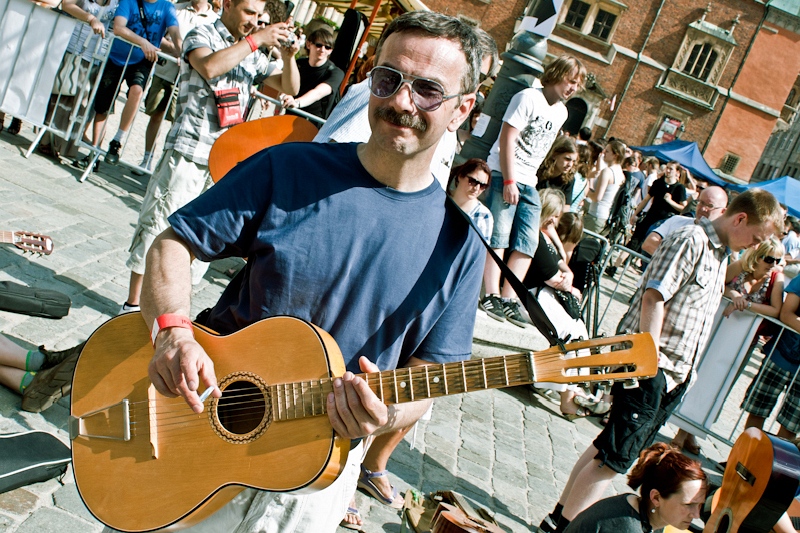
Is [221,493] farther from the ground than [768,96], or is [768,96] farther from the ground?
[768,96]

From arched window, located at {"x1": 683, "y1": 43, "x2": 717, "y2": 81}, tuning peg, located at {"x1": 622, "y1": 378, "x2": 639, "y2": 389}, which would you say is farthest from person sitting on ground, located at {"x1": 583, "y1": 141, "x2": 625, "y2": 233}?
arched window, located at {"x1": 683, "y1": 43, "x2": 717, "y2": 81}

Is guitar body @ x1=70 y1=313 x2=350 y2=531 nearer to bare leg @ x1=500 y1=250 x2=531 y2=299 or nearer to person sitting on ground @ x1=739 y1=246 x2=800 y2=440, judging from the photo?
bare leg @ x1=500 y1=250 x2=531 y2=299

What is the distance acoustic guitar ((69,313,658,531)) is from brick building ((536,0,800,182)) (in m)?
40.4

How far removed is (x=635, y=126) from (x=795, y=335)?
37.1 metres

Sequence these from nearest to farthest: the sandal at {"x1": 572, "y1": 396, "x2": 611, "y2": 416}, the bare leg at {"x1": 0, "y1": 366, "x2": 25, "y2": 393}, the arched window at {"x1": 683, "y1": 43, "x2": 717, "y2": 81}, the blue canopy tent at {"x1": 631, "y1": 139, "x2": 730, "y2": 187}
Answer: the bare leg at {"x1": 0, "y1": 366, "x2": 25, "y2": 393} < the sandal at {"x1": 572, "y1": 396, "x2": 611, "y2": 416} < the blue canopy tent at {"x1": 631, "y1": 139, "x2": 730, "y2": 187} < the arched window at {"x1": 683, "y1": 43, "x2": 717, "y2": 81}

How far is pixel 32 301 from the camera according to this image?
4.23 m

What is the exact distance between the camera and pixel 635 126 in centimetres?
4209

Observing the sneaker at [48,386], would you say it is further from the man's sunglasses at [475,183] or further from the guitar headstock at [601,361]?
the man's sunglasses at [475,183]

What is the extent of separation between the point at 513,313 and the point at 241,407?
4.82m

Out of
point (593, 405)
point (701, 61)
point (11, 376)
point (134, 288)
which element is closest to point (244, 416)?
point (11, 376)

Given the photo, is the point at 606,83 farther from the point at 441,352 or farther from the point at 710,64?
the point at 441,352

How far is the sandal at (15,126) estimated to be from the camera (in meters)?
8.15

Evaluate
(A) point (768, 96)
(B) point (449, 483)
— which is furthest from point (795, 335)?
(A) point (768, 96)

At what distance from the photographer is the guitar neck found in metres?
2.04
